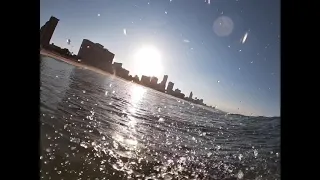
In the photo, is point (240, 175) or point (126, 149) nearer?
point (126, 149)

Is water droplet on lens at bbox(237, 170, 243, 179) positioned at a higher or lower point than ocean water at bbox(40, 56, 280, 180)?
lower

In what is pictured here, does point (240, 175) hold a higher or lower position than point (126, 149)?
lower

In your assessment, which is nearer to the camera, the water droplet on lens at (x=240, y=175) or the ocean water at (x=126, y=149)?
the ocean water at (x=126, y=149)

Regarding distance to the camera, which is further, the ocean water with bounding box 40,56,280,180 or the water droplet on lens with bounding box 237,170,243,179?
the water droplet on lens with bounding box 237,170,243,179

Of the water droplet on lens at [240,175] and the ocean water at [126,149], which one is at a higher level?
the ocean water at [126,149]

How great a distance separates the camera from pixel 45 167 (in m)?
2.57
